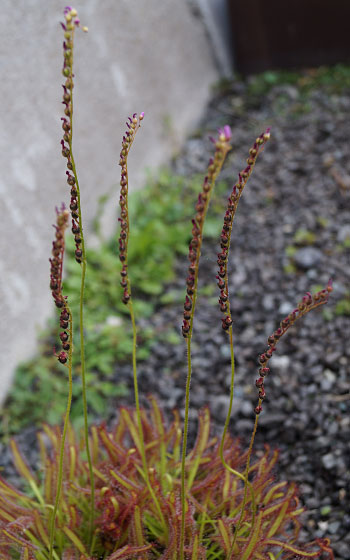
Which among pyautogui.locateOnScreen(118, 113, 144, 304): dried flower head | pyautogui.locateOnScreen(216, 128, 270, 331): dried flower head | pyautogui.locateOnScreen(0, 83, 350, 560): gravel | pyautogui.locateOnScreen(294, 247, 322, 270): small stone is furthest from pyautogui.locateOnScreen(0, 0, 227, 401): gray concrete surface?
pyautogui.locateOnScreen(216, 128, 270, 331): dried flower head

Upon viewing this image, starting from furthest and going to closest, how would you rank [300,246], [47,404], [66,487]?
[300,246] → [47,404] → [66,487]

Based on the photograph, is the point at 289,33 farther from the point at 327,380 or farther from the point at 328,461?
the point at 328,461

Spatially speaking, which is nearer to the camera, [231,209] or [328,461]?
[231,209]

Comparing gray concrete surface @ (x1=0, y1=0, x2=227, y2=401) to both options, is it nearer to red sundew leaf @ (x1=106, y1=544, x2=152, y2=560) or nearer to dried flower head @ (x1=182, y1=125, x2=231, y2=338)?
red sundew leaf @ (x1=106, y1=544, x2=152, y2=560)

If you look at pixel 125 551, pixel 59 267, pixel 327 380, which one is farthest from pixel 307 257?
pixel 59 267

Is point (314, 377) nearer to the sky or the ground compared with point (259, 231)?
nearer to the ground

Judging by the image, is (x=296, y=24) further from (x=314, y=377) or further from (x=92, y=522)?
(x=92, y=522)

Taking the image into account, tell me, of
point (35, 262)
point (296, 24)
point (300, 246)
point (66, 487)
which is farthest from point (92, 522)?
point (296, 24)
